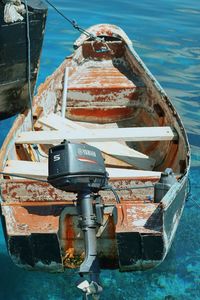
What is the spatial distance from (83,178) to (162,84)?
28.1ft

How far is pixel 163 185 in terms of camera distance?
457 cm

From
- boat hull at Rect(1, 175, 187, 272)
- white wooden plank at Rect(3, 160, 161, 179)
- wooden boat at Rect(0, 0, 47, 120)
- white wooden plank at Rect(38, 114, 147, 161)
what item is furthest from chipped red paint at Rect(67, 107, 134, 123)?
boat hull at Rect(1, 175, 187, 272)

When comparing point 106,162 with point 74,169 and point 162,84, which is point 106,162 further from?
point 162,84

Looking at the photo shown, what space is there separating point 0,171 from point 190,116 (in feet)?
19.7

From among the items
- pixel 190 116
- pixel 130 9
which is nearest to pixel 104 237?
pixel 190 116

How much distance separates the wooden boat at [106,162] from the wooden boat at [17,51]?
12.3 inches

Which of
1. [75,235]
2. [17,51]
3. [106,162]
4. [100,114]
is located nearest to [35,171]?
[75,235]

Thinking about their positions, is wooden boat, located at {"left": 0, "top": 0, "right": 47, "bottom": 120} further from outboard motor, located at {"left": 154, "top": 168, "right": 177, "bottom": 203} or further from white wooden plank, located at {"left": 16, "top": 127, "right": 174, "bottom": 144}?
outboard motor, located at {"left": 154, "top": 168, "right": 177, "bottom": 203}

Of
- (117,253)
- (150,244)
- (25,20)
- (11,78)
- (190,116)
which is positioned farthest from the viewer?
(190,116)

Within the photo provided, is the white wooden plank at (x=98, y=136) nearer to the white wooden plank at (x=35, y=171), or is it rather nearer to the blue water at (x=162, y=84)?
the white wooden plank at (x=35, y=171)

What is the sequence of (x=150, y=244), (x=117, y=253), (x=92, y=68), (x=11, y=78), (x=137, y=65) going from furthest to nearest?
(x=92, y=68) < (x=137, y=65) < (x=11, y=78) < (x=117, y=253) < (x=150, y=244)

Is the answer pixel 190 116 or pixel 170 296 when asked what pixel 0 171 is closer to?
pixel 170 296

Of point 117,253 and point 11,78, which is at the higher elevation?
point 11,78

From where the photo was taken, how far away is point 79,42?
9.95m
